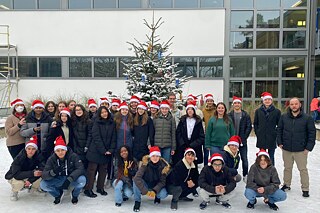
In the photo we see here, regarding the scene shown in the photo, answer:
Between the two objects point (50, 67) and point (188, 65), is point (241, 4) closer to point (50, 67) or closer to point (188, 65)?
point (188, 65)

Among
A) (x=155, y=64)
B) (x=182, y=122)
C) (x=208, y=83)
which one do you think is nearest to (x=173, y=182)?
(x=182, y=122)

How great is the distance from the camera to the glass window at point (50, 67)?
18703 mm

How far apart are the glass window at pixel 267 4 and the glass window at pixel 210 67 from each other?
4226 millimetres

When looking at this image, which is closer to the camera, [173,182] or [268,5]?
[173,182]

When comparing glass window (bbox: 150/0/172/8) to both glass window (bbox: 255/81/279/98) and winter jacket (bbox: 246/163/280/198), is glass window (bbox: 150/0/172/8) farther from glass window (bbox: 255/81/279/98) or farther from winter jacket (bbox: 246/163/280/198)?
winter jacket (bbox: 246/163/280/198)

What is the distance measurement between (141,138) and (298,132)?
3.12 meters

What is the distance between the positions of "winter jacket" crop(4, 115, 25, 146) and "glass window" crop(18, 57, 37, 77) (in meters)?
14.0

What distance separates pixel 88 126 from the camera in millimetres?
5895

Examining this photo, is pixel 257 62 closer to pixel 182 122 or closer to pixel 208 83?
pixel 208 83

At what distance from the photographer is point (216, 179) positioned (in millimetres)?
5180

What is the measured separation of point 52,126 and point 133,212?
229 centimetres

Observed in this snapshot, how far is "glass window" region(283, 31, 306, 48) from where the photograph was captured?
1847cm

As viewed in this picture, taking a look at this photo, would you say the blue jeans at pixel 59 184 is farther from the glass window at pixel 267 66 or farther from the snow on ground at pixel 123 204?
the glass window at pixel 267 66

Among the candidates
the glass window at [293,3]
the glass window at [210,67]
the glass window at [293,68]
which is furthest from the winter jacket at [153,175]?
the glass window at [293,3]
